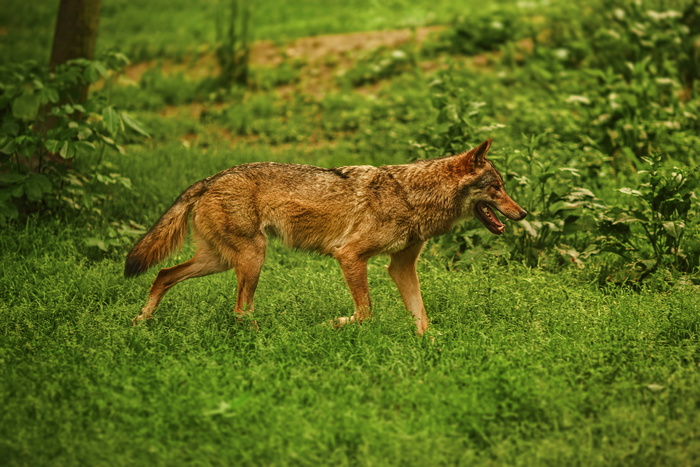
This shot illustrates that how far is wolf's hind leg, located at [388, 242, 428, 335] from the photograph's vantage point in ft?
21.8

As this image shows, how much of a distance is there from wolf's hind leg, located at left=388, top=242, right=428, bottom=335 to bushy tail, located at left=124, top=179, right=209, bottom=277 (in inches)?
70.8

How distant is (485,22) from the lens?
564 inches

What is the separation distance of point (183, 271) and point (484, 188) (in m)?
2.72

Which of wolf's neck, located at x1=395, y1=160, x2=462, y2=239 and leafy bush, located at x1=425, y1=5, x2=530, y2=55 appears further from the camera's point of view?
leafy bush, located at x1=425, y1=5, x2=530, y2=55

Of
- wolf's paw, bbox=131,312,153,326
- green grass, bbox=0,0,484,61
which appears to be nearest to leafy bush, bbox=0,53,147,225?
wolf's paw, bbox=131,312,153,326

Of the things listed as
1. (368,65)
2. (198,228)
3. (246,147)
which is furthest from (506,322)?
(368,65)

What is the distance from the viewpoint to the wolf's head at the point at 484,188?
6500mm

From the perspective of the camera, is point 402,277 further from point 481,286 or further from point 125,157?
point 125,157

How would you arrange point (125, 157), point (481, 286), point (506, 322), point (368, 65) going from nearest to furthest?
point (506, 322), point (481, 286), point (125, 157), point (368, 65)

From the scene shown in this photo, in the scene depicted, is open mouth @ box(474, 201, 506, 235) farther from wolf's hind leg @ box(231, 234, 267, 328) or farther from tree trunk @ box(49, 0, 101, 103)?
tree trunk @ box(49, 0, 101, 103)

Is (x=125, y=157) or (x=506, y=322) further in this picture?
(x=125, y=157)

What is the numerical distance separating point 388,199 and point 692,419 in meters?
2.89

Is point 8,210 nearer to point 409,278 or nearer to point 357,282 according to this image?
point 357,282

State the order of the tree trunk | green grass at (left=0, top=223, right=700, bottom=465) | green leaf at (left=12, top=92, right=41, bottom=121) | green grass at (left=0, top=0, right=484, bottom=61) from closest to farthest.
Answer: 1. green grass at (left=0, top=223, right=700, bottom=465)
2. the tree trunk
3. green leaf at (left=12, top=92, right=41, bottom=121)
4. green grass at (left=0, top=0, right=484, bottom=61)
